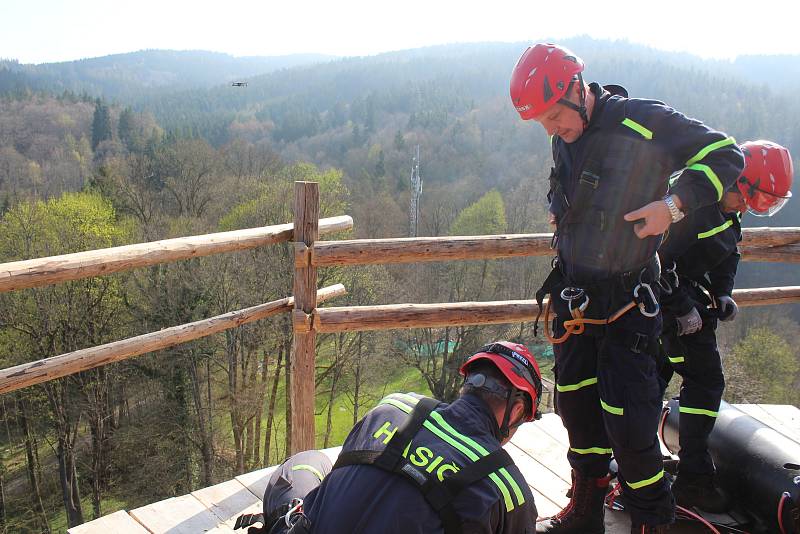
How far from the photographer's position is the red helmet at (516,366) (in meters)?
1.96

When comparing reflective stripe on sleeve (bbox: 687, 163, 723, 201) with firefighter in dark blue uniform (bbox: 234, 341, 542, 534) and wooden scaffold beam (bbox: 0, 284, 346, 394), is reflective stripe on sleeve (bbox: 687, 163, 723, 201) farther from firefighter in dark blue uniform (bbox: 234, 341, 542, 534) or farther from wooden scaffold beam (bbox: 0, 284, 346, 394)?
wooden scaffold beam (bbox: 0, 284, 346, 394)

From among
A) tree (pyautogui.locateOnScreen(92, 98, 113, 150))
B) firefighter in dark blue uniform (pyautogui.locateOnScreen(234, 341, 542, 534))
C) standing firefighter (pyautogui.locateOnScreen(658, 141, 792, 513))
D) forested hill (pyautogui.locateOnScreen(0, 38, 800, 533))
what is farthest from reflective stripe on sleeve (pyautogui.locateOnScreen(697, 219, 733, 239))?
tree (pyautogui.locateOnScreen(92, 98, 113, 150))

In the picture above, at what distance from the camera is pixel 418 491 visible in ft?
5.11

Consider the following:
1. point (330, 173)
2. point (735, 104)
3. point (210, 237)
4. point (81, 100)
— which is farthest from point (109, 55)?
point (210, 237)

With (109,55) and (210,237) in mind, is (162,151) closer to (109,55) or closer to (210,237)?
(210,237)

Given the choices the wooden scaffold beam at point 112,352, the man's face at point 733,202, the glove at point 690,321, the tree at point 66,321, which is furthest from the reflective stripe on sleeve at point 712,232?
the tree at point 66,321

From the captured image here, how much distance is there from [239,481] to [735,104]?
275ft

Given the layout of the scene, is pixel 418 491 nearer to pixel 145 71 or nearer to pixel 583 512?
pixel 583 512

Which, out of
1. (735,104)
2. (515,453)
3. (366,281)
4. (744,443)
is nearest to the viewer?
(744,443)

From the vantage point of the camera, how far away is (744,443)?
306cm

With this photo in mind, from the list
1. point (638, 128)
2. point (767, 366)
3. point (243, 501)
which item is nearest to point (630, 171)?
point (638, 128)

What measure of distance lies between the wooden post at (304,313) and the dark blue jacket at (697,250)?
6.57ft

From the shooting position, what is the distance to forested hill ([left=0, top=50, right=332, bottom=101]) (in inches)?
4894

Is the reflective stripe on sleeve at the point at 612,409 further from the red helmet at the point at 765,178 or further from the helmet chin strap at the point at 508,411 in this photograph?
the red helmet at the point at 765,178
